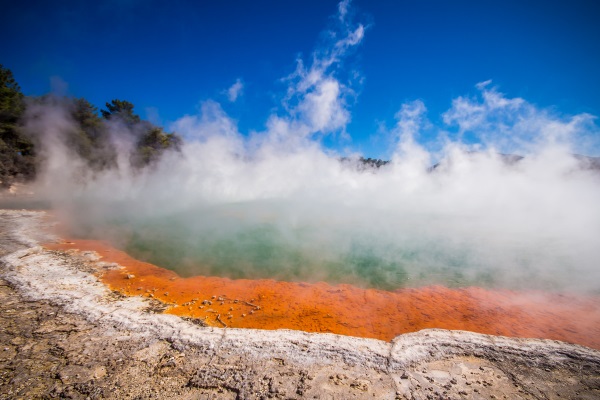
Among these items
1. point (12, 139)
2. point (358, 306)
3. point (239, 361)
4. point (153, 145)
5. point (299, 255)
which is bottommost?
point (239, 361)

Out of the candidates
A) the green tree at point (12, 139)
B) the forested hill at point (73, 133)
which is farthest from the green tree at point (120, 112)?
the green tree at point (12, 139)

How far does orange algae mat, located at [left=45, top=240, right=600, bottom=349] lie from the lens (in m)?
3.78

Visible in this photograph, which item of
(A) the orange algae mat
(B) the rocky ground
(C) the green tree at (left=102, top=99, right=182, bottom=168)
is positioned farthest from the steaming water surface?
(C) the green tree at (left=102, top=99, right=182, bottom=168)

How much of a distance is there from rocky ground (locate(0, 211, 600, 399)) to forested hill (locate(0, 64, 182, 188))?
55.3 ft

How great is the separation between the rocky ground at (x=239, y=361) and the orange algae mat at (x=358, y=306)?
693 millimetres

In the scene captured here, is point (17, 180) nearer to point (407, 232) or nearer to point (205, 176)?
point (205, 176)

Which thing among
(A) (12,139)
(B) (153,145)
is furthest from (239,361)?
(B) (153,145)

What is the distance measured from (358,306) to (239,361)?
269 centimetres

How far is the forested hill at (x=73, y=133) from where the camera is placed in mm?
13609

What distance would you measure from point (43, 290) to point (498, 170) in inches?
1364

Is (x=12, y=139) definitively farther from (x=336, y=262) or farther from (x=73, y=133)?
(x=336, y=262)

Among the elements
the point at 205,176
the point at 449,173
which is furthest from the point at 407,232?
the point at 449,173

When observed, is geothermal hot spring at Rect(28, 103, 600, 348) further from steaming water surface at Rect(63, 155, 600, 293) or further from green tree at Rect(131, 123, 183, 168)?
green tree at Rect(131, 123, 183, 168)

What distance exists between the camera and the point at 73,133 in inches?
634
